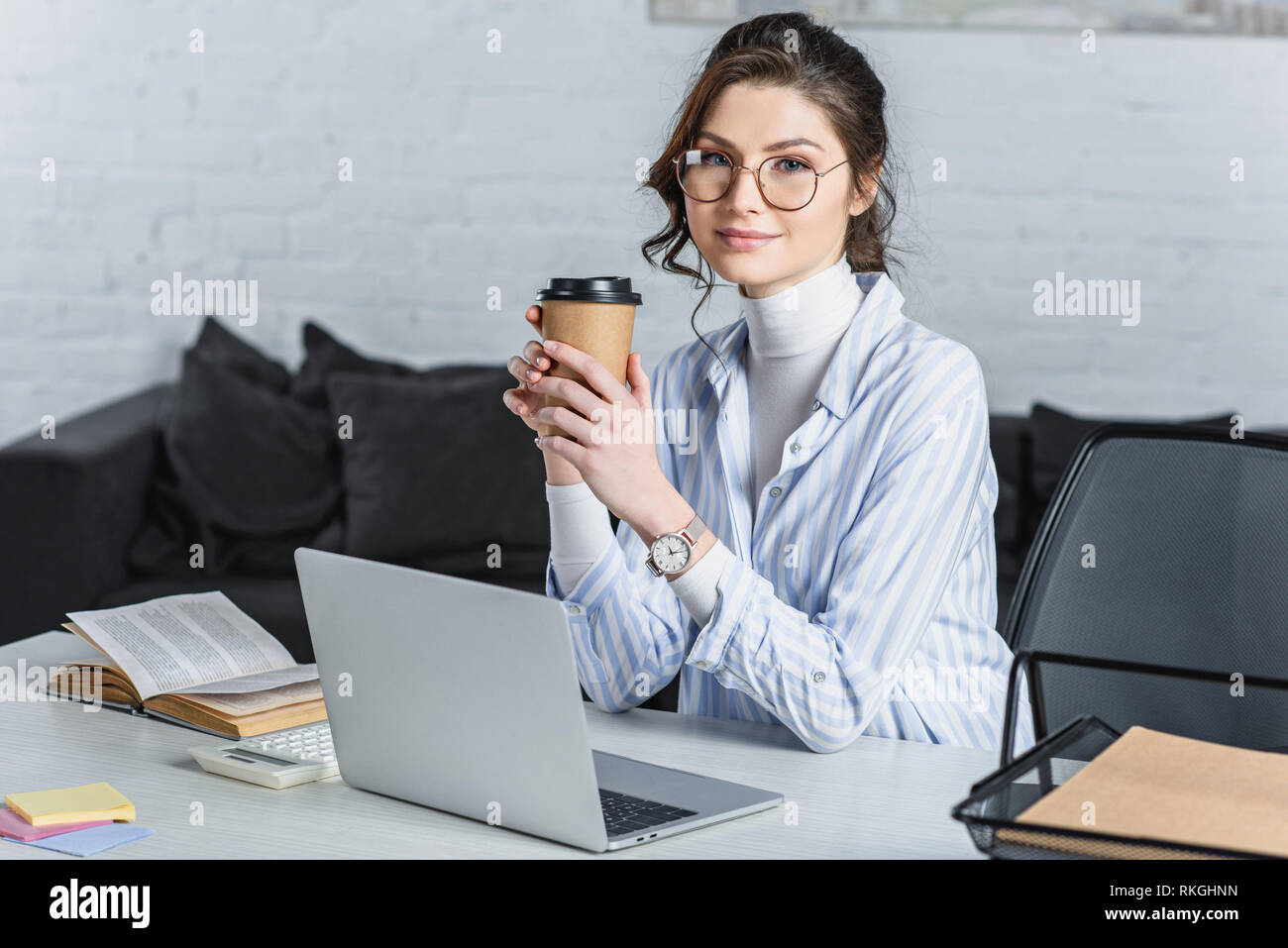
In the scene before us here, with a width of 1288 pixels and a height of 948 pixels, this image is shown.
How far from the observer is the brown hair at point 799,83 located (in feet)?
4.50

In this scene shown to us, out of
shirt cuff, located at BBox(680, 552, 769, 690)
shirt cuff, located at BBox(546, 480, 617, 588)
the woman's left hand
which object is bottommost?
shirt cuff, located at BBox(680, 552, 769, 690)

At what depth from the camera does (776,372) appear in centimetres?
148

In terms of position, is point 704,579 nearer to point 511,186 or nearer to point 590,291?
point 590,291

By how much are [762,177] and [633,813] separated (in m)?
0.64

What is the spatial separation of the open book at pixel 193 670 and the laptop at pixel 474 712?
0.63ft

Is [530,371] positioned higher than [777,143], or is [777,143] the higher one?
[777,143]

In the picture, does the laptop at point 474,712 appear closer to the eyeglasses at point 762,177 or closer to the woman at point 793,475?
the woman at point 793,475

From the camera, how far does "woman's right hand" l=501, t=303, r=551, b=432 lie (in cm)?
111

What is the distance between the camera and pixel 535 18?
2963 mm

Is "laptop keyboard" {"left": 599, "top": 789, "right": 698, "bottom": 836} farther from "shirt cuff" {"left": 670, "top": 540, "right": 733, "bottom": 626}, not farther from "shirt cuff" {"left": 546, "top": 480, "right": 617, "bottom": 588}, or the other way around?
"shirt cuff" {"left": 546, "top": 480, "right": 617, "bottom": 588}

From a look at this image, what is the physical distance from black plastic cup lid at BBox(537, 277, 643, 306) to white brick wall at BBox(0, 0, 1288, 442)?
1.73m

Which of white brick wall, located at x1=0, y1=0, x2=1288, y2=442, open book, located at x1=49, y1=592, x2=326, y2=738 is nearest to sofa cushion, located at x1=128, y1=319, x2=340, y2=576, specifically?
white brick wall, located at x1=0, y1=0, x2=1288, y2=442

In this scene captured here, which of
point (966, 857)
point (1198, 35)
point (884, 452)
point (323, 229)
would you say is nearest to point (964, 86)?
point (1198, 35)

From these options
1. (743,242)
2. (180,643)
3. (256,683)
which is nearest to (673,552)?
(743,242)
